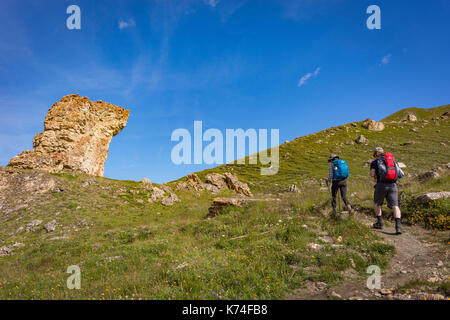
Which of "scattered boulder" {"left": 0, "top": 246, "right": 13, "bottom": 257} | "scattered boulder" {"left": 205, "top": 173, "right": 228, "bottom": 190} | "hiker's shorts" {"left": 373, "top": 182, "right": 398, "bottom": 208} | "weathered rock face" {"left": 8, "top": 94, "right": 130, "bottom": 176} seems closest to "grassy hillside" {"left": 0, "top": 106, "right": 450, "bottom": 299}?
"scattered boulder" {"left": 0, "top": 246, "right": 13, "bottom": 257}

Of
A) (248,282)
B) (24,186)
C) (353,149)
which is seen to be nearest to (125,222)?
(24,186)

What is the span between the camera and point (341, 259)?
593 centimetres

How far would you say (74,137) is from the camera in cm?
2606

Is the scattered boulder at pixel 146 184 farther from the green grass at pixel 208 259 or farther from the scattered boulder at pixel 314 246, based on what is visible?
the scattered boulder at pixel 314 246

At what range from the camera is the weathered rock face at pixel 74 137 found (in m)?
A: 24.0

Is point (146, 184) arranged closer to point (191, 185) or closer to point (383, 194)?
point (191, 185)

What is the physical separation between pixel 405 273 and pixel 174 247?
710 centimetres

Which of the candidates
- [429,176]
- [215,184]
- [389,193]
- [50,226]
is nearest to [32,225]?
[50,226]

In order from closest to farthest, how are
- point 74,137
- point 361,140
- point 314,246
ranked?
point 314,246
point 74,137
point 361,140

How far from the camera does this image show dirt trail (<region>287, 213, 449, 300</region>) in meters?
4.37

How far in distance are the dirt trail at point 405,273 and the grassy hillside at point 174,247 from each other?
28 cm

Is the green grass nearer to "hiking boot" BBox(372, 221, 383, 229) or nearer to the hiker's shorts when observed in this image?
"hiking boot" BBox(372, 221, 383, 229)

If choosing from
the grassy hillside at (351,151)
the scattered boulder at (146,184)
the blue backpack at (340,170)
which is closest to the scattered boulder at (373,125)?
the grassy hillside at (351,151)

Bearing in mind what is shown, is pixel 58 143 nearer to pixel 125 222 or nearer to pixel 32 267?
pixel 125 222
